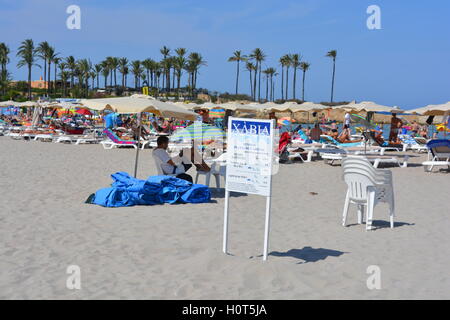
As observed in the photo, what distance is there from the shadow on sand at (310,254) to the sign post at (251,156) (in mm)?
493

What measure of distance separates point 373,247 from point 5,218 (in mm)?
4575

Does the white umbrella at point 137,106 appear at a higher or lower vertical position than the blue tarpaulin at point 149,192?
higher

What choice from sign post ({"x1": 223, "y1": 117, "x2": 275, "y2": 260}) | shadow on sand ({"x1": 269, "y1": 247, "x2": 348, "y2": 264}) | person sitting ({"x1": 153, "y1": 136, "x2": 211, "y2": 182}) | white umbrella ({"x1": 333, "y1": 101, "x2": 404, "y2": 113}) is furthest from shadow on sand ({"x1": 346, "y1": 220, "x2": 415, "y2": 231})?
white umbrella ({"x1": 333, "y1": 101, "x2": 404, "y2": 113})

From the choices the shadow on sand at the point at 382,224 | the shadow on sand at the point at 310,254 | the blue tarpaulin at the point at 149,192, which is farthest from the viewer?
the blue tarpaulin at the point at 149,192

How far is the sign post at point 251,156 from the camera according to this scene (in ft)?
15.2

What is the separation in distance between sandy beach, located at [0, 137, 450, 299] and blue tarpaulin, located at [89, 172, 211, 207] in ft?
0.76

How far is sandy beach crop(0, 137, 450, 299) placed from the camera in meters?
4.19

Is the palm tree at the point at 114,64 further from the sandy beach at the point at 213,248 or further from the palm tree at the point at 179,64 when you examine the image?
the sandy beach at the point at 213,248

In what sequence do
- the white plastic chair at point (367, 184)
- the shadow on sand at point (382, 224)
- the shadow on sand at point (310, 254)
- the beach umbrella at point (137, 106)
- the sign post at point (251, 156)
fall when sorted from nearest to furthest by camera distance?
the sign post at point (251, 156) < the shadow on sand at point (310, 254) < the white plastic chair at point (367, 184) < the shadow on sand at point (382, 224) < the beach umbrella at point (137, 106)

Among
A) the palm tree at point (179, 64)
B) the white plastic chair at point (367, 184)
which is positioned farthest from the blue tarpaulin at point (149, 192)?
the palm tree at point (179, 64)

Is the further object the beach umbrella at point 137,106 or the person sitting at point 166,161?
the beach umbrella at point 137,106

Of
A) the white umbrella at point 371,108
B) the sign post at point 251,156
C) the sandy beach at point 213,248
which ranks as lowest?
the sandy beach at point 213,248

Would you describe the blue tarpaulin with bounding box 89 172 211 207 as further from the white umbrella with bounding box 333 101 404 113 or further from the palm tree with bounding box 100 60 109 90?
the palm tree with bounding box 100 60 109 90

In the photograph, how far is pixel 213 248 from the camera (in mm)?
5406
